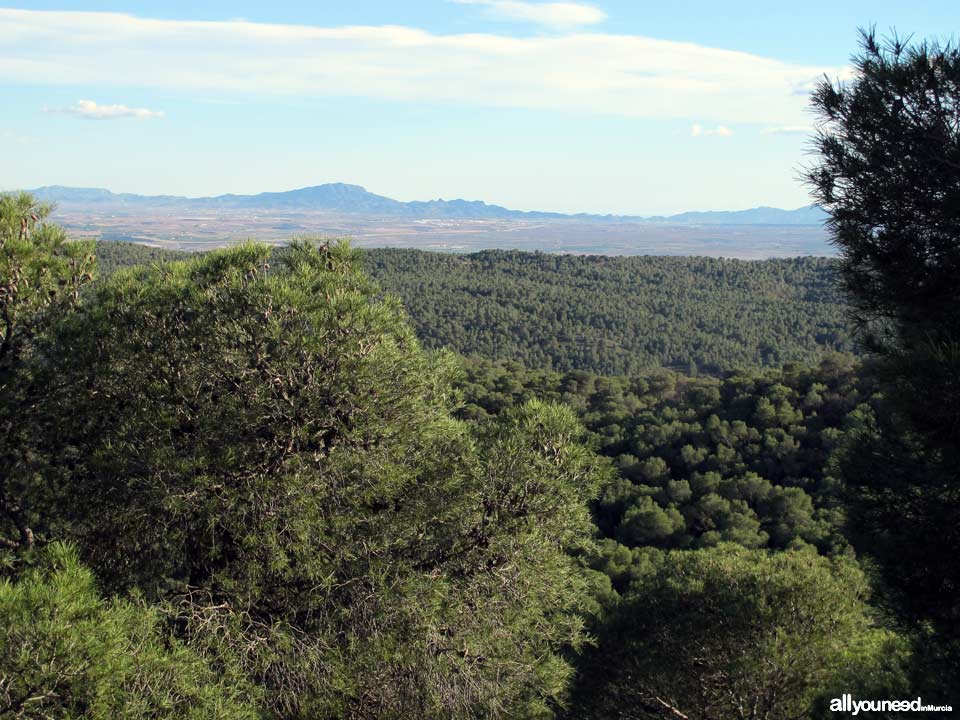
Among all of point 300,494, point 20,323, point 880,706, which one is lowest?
point 880,706

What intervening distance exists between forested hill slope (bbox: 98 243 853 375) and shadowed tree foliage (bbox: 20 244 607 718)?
5184 centimetres

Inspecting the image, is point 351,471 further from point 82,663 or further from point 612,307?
point 612,307

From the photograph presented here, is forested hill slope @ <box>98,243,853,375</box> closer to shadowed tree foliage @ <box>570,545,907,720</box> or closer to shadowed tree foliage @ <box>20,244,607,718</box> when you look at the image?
shadowed tree foliage @ <box>570,545,907,720</box>

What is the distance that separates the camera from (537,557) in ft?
22.1

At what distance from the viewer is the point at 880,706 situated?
5.69m

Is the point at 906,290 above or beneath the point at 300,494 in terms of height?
above

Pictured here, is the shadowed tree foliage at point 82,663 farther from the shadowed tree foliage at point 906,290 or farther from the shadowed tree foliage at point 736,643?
the shadowed tree foliage at point 736,643

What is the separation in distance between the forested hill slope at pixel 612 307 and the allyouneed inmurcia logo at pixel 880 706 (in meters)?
52.9

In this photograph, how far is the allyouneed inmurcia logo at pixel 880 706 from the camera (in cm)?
502

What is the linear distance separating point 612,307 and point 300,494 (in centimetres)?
8029

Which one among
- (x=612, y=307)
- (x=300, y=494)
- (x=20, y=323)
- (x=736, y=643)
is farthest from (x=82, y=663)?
(x=612, y=307)

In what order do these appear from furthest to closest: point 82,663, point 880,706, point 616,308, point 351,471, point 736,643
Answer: point 616,308 → point 736,643 → point 351,471 → point 880,706 → point 82,663

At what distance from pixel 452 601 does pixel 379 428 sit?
159 centimetres

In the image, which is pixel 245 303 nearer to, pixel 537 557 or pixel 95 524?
pixel 95 524
